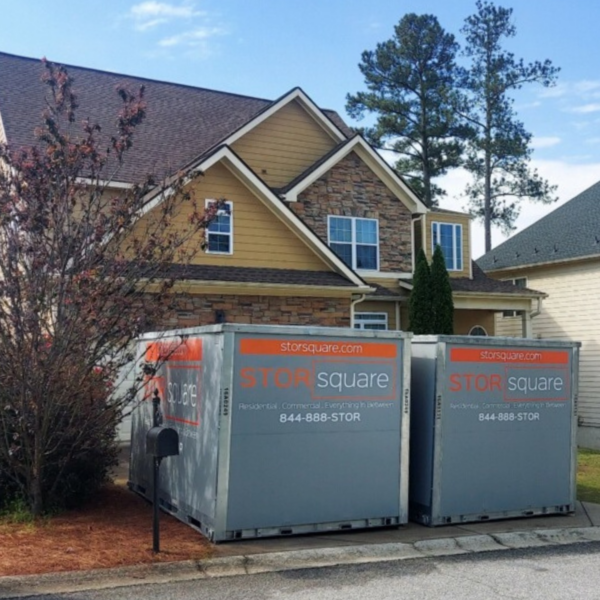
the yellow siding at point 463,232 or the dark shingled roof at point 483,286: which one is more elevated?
the yellow siding at point 463,232

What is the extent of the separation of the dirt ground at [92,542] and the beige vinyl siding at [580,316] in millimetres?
17825

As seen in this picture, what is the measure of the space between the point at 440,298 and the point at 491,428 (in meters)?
10.8

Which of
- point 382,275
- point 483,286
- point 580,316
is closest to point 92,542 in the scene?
→ point 382,275

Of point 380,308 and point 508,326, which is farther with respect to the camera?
point 508,326

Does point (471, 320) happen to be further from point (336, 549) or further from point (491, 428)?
point (336, 549)

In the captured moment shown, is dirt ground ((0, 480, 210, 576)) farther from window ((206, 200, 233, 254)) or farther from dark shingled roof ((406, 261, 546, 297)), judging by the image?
dark shingled roof ((406, 261, 546, 297))

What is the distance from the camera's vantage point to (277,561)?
719cm

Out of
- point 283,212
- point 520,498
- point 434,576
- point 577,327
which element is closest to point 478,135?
point 577,327

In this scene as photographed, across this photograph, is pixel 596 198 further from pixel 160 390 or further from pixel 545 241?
pixel 160 390

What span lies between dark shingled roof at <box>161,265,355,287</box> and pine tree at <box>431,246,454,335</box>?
3.22 metres

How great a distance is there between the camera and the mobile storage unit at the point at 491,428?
8.73 m

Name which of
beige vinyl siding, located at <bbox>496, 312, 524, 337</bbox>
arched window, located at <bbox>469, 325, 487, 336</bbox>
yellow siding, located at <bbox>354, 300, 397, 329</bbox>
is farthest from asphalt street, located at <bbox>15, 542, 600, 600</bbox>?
beige vinyl siding, located at <bbox>496, 312, 524, 337</bbox>

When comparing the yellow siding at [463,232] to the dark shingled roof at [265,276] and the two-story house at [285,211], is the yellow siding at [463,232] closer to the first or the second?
the two-story house at [285,211]

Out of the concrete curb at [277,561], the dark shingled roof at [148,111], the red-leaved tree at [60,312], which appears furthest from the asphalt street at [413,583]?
the dark shingled roof at [148,111]
